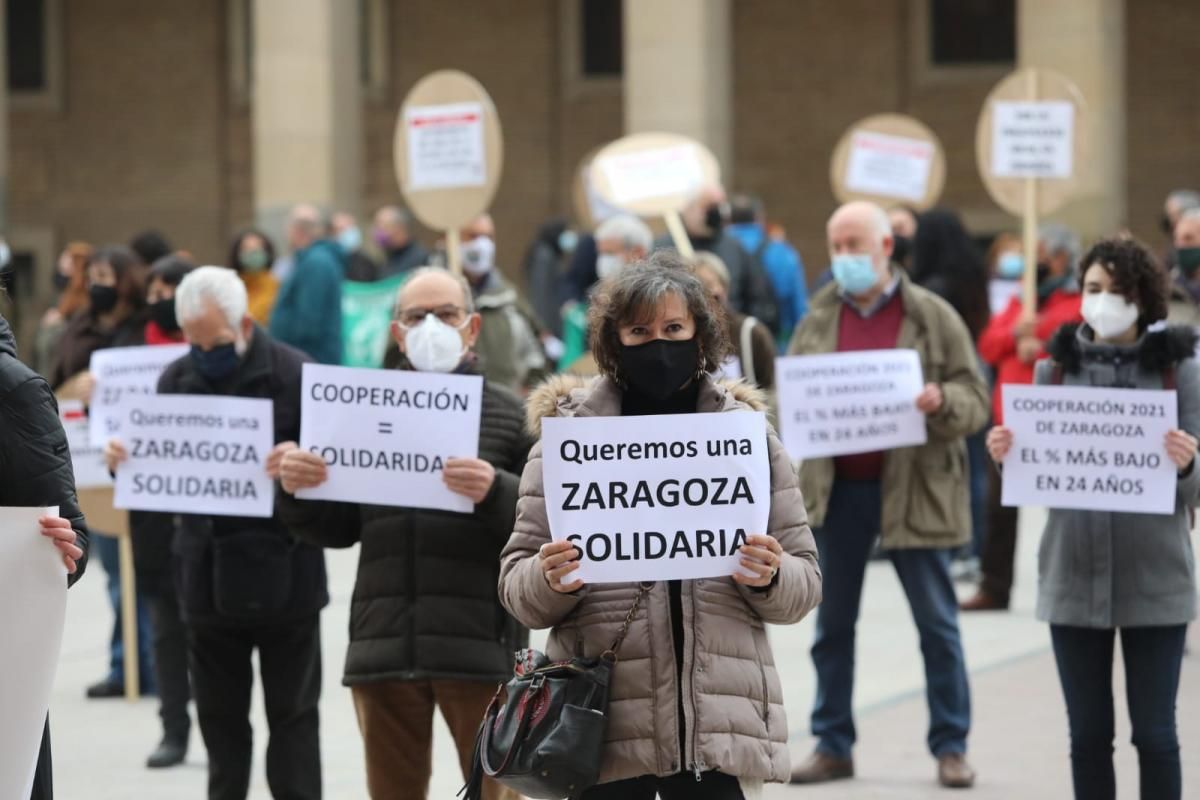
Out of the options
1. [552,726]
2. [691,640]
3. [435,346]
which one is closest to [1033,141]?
[435,346]

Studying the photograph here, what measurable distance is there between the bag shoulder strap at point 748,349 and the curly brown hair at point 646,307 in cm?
398

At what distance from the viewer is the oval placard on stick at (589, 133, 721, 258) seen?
12.2 m

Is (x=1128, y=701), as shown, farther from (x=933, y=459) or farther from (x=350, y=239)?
(x=350, y=239)

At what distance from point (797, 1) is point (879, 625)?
58.3 feet

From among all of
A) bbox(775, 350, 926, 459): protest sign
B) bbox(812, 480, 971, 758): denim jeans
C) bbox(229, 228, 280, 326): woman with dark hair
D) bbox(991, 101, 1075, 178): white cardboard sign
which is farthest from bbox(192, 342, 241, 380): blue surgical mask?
bbox(229, 228, 280, 326): woman with dark hair

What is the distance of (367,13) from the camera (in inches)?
1160

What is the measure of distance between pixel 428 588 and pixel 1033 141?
6088 millimetres

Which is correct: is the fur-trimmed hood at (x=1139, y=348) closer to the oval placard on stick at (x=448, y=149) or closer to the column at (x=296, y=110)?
the oval placard on stick at (x=448, y=149)

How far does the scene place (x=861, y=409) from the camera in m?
7.63

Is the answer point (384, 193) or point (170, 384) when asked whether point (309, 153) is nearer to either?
point (384, 193)

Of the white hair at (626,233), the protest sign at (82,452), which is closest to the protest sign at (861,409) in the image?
the protest sign at (82,452)

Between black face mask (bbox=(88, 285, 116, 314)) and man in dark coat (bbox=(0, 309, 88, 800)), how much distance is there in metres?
5.00

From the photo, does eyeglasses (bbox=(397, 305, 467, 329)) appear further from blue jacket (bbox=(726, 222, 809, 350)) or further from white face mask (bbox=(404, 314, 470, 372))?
blue jacket (bbox=(726, 222, 809, 350))

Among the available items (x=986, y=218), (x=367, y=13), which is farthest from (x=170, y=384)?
(x=367, y=13)
